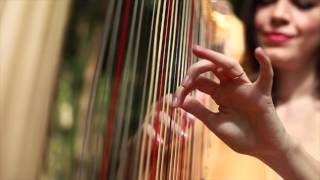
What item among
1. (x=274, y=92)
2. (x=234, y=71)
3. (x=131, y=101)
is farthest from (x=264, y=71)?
(x=274, y=92)

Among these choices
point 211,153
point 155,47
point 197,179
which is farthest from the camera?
point 211,153

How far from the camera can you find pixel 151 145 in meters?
0.54

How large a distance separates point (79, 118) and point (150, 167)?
0.91ft

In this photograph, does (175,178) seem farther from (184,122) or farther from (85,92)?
(85,92)

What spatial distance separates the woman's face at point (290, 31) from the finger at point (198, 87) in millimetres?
502

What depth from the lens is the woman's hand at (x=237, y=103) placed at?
0.54 meters

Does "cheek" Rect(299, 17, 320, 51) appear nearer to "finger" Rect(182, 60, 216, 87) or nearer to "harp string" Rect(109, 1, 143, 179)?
"finger" Rect(182, 60, 216, 87)

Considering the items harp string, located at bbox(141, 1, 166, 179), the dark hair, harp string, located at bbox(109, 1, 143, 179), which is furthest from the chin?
harp string, located at bbox(109, 1, 143, 179)

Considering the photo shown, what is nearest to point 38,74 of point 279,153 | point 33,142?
point 33,142

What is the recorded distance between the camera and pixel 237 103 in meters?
0.58

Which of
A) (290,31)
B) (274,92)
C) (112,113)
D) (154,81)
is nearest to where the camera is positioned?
(112,113)

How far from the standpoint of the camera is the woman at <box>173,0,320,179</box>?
0.56 m

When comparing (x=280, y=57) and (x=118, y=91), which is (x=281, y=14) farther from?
(x=118, y=91)

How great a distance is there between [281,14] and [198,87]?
0.53 m
